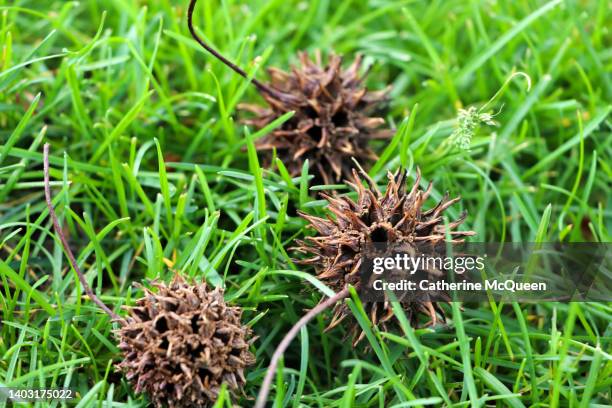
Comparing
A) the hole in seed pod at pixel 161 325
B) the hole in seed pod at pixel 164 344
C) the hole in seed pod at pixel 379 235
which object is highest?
the hole in seed pod at pixel 379 235

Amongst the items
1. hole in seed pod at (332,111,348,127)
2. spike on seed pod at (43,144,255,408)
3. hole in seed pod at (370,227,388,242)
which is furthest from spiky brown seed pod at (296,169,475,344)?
hole in seed pod at (332,111,348,127)

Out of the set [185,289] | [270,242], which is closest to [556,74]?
[270,242]

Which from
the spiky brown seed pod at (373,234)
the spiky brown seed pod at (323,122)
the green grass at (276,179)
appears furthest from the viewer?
the spiky brown seed pod at (323,122)

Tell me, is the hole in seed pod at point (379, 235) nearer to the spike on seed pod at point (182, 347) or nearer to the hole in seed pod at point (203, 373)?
the spike on seed pod at point (182, 347)

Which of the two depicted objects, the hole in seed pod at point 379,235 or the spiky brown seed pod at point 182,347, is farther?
the hole in seed pod at point 379,235

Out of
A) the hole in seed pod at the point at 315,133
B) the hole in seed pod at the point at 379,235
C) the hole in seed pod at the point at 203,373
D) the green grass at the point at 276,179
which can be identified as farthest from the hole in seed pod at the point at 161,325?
the hole in seed pod at the point at 315,133

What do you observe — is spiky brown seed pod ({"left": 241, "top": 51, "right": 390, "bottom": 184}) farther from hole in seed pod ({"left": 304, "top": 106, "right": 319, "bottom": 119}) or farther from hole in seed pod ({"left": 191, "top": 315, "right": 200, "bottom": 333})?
hole in seed pod ({"left": 191, "top": 315, "right": 200, "bottom": 333})

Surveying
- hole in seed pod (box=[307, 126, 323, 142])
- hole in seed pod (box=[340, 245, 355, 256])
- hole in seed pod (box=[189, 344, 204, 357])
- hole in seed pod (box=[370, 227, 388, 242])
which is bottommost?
hole in seed pod (box=[189, 344, 204, 357])

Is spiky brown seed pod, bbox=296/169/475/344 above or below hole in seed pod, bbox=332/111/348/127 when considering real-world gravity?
below

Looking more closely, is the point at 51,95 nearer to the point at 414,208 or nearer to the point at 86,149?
the point at 86,149
